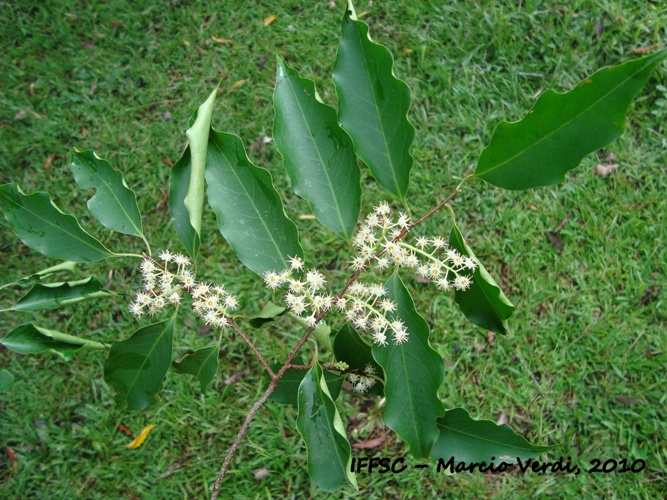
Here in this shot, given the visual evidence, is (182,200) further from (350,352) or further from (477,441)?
(477,441)

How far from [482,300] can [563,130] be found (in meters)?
0.43

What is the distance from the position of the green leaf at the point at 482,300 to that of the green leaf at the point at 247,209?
1.35ft

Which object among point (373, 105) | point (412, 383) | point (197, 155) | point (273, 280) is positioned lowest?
point (412, 383)

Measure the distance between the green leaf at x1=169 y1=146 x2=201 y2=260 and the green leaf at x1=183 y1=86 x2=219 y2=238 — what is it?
0.28ft

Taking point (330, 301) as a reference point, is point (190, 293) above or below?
below

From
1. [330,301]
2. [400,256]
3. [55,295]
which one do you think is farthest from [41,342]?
[400,256]

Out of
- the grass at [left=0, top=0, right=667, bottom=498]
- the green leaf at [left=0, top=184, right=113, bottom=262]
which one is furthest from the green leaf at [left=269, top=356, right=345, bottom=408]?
the grass at [left=0, top=0, right=667, bottom=498]

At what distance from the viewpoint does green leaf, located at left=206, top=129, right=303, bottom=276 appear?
4.20ft

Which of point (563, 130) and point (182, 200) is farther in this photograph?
point (182, 200)

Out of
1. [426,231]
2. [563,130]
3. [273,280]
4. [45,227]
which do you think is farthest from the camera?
[426,231]

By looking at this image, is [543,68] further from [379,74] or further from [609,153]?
[379,74]

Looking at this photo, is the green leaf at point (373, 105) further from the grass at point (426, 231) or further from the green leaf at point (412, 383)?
the grass at point (426, 231)

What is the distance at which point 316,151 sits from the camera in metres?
1.33

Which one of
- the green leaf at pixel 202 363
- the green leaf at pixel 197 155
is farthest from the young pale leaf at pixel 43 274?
the green leaf at pixel 197 155
